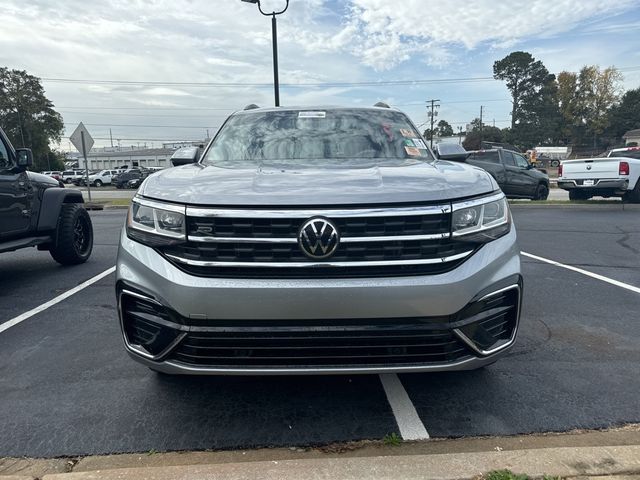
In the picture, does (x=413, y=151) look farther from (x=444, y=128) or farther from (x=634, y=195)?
(x=444, y=128)

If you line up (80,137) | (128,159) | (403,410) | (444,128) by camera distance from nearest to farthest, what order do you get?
(403,410), (80,137), (128,159), (444,128)

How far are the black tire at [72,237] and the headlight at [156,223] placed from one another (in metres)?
4.34

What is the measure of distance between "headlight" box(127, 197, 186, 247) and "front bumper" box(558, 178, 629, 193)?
45.7 ft

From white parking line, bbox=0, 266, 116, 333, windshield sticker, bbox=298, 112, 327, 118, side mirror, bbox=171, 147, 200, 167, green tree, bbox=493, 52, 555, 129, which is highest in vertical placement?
green tree, bbox=493, 52, 555, 129

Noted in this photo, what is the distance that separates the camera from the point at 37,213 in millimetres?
5848

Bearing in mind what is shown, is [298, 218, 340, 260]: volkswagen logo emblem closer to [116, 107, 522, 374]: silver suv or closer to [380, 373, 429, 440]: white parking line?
[116, 107, 522, 374]: silver suv

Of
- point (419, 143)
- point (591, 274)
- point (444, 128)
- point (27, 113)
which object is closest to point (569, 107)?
point (444, 128)

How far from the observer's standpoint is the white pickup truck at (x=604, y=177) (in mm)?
13086

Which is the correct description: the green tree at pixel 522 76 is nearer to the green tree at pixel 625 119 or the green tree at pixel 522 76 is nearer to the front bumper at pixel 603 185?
the green tree at pixel 625 119

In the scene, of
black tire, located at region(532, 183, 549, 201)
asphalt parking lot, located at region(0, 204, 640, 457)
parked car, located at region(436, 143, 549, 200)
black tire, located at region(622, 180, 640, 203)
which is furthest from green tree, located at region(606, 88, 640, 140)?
asphalt parking lot, located at region(0, 204, 640, 457)

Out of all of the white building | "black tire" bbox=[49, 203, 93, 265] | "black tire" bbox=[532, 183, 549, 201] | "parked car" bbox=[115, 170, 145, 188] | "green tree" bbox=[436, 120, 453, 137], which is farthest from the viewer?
"green tree" bbox=[436, 120, 453, 137]

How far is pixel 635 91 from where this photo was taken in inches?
3420

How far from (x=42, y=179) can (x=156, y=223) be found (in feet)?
15.1

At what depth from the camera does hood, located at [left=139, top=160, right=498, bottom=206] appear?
2311 mm
